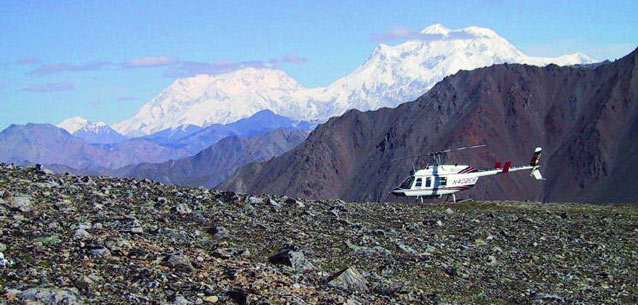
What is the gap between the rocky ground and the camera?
1305 cm

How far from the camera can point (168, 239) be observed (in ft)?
56.7

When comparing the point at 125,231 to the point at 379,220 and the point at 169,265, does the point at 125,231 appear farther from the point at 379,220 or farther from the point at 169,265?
the point at 379,220

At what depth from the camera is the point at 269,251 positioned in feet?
61.2

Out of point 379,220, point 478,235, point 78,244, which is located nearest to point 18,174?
point 78,244

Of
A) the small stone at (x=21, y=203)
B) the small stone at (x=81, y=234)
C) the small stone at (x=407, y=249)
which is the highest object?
the small stone at (x=21, y=203)

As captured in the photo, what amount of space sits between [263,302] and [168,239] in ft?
16.4

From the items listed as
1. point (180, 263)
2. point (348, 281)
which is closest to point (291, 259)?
point (348, 281)

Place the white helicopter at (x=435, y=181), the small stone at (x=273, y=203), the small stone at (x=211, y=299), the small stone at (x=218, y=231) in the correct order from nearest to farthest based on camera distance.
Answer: the small stone at (x=211, y=299) < the small stone at (x=218, y=231) < the small stone at (x=273, y=203) < the white helicopter at (x=435, y=181)

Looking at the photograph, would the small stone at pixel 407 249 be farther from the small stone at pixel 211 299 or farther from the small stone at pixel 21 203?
the small stone at pixel 21 203

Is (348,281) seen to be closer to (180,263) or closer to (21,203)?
(180,263)

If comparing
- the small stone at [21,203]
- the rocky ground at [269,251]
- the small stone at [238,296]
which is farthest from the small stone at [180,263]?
the small stone at [21,203]

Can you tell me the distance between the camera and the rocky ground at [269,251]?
42.8 feet

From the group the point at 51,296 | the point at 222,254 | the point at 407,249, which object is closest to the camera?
the point at 51,296

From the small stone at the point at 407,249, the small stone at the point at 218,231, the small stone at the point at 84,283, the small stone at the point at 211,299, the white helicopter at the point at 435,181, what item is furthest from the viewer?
the white helicopter at the point at 435,181
